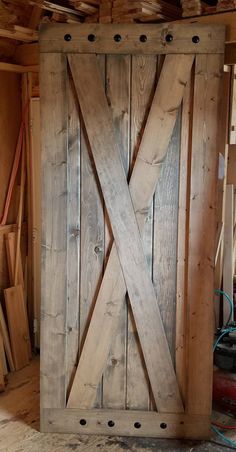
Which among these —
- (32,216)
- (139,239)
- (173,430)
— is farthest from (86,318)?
(32,216)

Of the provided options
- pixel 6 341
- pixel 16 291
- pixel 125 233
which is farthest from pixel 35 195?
pixel 125 233

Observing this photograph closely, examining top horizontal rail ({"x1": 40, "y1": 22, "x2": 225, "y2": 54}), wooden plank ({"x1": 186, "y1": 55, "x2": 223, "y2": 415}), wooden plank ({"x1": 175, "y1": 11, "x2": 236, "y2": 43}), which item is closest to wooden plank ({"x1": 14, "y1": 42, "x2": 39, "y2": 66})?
top horizontal rail ({"x1": 40, "y1": 22, "x2": 225, "y2": 54})

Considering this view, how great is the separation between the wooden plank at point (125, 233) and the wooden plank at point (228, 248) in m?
0.92

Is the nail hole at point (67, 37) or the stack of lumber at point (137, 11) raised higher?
the stack of lumber at point (137, 11)

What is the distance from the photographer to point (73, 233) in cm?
263

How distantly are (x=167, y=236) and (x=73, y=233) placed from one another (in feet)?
1.63

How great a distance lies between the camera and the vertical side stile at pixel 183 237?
2.51 meters

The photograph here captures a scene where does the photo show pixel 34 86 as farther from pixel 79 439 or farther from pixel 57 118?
pixel 79 439

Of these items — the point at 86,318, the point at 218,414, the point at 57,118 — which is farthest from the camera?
the point at 218,414

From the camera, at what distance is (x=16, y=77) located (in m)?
3.59

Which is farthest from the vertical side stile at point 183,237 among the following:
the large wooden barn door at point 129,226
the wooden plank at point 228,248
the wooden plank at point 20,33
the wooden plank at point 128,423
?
the wooden plank at point 20,33

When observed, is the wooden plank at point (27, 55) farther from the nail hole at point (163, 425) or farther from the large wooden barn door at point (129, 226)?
the nail hole at point (163, 425)

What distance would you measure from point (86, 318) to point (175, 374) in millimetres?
574

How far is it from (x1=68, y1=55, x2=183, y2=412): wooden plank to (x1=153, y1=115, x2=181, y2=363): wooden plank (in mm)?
48
